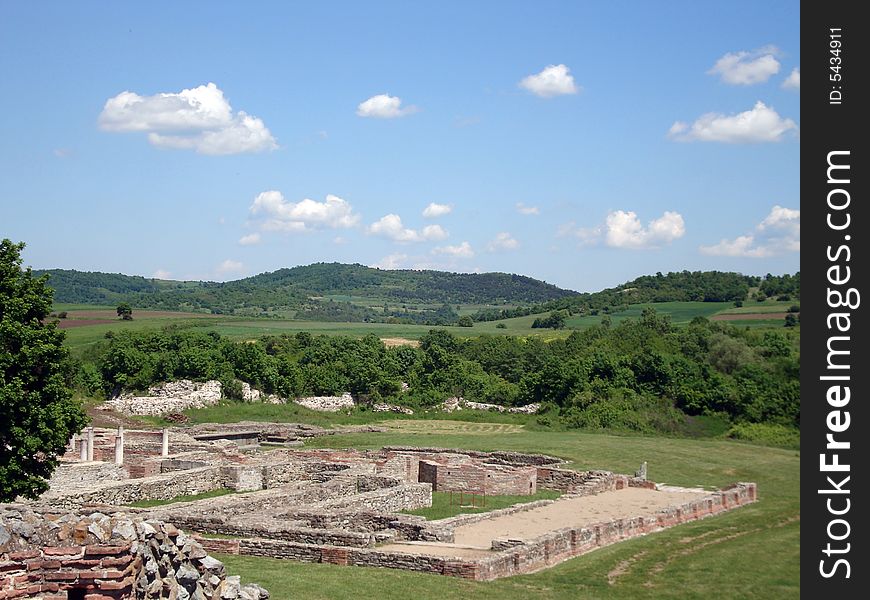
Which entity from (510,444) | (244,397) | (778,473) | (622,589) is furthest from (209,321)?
(622,589)

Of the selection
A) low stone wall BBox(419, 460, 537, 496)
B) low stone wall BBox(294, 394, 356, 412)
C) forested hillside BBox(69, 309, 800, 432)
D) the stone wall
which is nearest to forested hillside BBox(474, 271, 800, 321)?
forested hillside BBox(69, 309, 800, 432)

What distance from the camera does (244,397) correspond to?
51.5 m

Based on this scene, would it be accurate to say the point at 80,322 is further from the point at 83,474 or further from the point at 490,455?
the point at 83,474

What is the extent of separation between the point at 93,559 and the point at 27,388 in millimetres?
11513

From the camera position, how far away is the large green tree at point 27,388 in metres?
21.0

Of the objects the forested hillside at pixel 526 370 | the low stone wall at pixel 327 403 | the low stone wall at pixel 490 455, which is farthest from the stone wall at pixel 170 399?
the low stone wall at pixel 490 455

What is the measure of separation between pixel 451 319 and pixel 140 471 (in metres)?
146

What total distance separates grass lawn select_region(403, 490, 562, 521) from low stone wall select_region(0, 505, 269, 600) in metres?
13.4

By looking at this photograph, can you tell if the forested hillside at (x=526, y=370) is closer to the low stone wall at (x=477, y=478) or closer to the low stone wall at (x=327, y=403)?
the low stone wall at (x=327, y=403)

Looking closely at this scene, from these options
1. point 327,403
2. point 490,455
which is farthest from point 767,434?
point 327,403

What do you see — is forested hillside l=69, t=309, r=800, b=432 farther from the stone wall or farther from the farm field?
the farm field

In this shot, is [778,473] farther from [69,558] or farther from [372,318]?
[372,318]

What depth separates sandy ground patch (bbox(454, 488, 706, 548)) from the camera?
2217cm

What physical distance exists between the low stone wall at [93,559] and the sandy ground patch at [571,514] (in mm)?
9811
